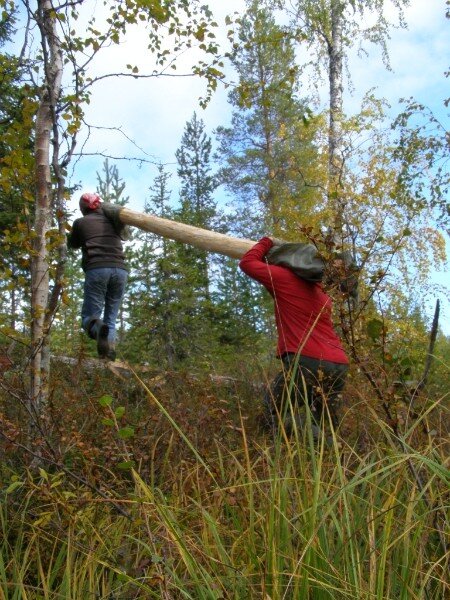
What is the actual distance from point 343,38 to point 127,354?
12308mm

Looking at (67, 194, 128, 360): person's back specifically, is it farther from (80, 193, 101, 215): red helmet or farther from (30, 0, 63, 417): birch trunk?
(30, 0, 63, 417): birch trunk

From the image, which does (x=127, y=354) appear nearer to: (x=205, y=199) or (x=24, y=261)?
(x=24, y=261)

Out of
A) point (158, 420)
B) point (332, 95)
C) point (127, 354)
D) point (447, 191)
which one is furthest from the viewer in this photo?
point (332, 95)

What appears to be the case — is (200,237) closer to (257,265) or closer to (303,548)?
(257,265)

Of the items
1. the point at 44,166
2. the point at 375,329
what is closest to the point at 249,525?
the point at 375,329

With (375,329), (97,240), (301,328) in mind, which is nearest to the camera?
(375,329)

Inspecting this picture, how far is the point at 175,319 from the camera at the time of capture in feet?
47.5

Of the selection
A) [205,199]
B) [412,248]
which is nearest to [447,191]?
[412,248]

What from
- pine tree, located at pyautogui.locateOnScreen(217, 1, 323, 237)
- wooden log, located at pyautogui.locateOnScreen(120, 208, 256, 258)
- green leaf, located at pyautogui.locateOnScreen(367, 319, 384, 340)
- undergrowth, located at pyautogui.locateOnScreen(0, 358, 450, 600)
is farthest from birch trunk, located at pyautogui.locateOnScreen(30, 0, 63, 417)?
pine tree, located at pyautogui.locateOnScreen(217, 1, 323, 237)

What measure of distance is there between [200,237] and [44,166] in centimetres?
161

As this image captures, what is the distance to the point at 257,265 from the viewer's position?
5.30 m

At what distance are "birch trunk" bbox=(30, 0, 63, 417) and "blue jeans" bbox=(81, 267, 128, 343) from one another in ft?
7.97

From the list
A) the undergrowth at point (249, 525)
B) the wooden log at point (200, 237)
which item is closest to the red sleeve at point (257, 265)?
the wooden log at point (200, 237)

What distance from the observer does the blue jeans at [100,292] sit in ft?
24.5
